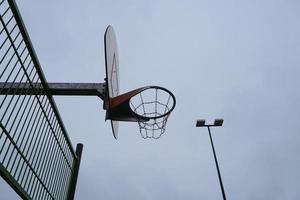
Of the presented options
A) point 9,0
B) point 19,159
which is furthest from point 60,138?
point 9,0

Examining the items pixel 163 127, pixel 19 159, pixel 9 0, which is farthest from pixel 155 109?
pixel 9 0

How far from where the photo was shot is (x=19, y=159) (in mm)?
3430

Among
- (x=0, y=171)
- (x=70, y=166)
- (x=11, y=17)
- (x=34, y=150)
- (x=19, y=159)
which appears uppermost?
(x=11, y=17)

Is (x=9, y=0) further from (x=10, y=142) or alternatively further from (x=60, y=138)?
(x=60, y=138)

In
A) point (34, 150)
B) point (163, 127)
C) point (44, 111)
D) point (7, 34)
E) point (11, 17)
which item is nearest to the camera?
point (7, 34)

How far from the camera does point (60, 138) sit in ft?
16.7

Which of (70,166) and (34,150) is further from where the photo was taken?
(70,166)

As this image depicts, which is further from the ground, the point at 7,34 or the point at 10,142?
the point at 7,34

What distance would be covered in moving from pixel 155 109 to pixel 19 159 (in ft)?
9.36

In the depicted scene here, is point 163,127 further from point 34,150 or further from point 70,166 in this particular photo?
point 34,150

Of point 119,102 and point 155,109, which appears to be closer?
point 119,102

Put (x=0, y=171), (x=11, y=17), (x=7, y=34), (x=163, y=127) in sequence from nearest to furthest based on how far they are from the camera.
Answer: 1. (x=0, y=171)
2. (x=7, y=34)
3. (x=11, y=17)
4. (x=163, y=127)

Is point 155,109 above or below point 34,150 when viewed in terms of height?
above

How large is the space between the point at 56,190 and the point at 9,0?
311 cm
